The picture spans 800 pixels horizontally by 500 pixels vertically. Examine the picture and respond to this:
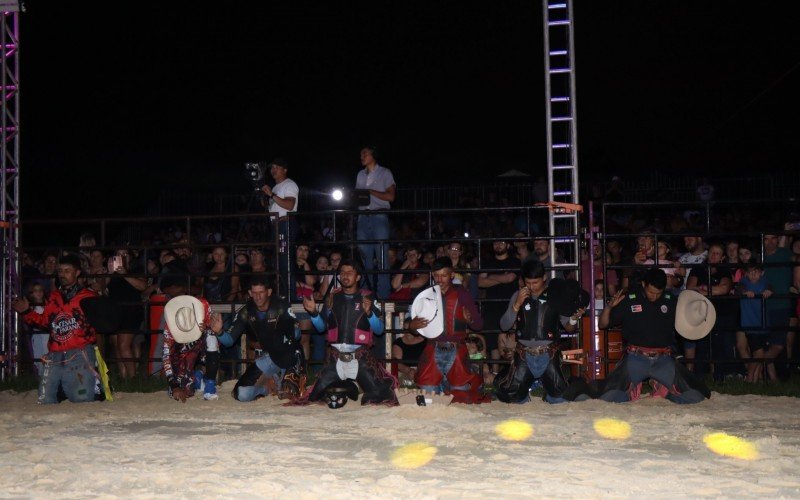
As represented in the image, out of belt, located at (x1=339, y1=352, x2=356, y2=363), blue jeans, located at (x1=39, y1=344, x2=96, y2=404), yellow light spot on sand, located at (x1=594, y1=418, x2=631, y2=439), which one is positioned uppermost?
belt, located at (x1=339, y1=352, x2=356, y2=363)

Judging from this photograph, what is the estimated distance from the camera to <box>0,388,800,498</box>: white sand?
500cm

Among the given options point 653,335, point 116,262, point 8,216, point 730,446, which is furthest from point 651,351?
point 8,216

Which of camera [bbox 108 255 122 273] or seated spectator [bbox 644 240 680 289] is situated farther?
camera [bbox 108 255 122 273]

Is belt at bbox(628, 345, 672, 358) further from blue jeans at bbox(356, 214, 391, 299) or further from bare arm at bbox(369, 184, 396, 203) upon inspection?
bare arm at bbox(369, 184, 396, 203)

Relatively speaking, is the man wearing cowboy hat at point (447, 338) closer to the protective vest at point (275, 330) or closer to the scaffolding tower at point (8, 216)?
the protective vest at point (275, 330)

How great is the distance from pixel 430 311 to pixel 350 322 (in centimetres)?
77

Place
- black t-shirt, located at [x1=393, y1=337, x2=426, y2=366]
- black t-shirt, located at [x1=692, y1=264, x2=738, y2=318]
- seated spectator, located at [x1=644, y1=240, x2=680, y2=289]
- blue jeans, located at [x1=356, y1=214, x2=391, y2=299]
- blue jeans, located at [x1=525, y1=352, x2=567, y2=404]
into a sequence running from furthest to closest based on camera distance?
1. black t-shirt, located at [x1=393, y1=337, x2=426, y2=366]
2. black t-shirt, located at [x1=692, y1=264, x2=738, y2=318]
3. blue jeans, located at [x1=356, y1=214, x2=391, y2=299]
4. seated spectator, located at [x1=644, y1=240, x2=680, y2=289]
5. blue jeans, located at [x1=525, y1=352, x2=567, y2=404]

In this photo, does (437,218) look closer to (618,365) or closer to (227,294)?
(227,294)

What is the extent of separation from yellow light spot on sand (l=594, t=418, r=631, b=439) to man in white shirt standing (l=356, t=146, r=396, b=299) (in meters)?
3.24

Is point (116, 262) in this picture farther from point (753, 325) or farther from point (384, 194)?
point (753, 325)

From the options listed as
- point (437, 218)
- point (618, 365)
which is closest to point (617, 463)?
point (618, 365)

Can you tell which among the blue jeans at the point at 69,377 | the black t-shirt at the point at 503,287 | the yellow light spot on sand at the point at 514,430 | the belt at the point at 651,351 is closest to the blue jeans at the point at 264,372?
the blue jeans at the point at 69,377

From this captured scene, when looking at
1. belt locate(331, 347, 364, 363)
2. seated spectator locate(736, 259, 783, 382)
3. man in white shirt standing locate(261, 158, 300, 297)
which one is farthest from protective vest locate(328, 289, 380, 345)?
seated spectator locate(736, 259, 783, 382)

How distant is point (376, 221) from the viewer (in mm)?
10281
